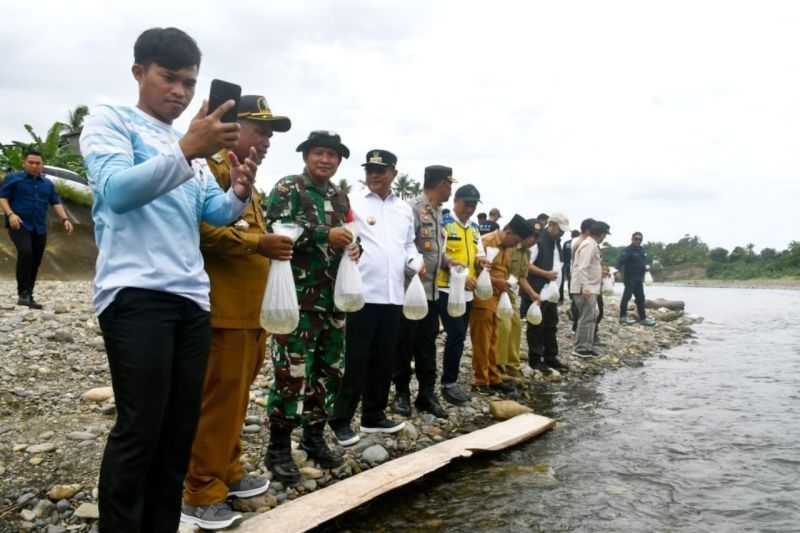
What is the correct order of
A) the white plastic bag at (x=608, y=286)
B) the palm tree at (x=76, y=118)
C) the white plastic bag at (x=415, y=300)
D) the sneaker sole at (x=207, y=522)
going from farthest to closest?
1. the palm tree at (x=76, y=118)
2. the white plastic bag at (x=608, y=286)
3. the white plastic bag at (x=415, y=300)
4. the sneaker sole at (x=207, y=522)

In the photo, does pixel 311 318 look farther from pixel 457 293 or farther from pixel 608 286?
pixel 608 286

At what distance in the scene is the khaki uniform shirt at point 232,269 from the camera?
9.30 ft

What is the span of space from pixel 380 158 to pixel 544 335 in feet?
15.1

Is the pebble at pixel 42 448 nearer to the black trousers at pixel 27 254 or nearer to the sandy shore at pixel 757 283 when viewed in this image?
the black trousers at pixel 27 254

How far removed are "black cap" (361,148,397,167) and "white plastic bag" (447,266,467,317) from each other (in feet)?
Result: 4.45

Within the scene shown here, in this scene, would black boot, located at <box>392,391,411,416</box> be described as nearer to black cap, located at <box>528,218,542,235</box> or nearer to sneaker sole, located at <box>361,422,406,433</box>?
sneaker sole, located at <box>361,422,406,433</box>

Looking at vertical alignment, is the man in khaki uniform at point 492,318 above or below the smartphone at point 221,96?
below

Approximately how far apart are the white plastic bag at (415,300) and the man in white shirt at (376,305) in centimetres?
19

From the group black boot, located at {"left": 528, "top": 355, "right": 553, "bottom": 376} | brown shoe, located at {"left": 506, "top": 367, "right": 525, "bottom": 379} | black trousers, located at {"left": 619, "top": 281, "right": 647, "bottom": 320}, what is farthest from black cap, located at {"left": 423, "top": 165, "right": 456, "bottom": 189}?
black trousers, located at {"left": 619, "top": 281, "right": 647, "bottom": 320}

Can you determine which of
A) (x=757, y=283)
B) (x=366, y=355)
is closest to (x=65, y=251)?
(x=366, y=355)

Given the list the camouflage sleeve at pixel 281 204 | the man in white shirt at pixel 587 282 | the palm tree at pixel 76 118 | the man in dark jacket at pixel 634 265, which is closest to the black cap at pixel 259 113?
the camouflage sleeve at pixel 281 204

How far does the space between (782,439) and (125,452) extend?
5.85 metres

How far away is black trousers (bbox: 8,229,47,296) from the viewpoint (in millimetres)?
7656

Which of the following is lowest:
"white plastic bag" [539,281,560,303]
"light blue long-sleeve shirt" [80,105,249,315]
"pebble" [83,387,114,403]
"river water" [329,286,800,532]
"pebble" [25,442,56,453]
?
"river water" [329,286,800,532]
